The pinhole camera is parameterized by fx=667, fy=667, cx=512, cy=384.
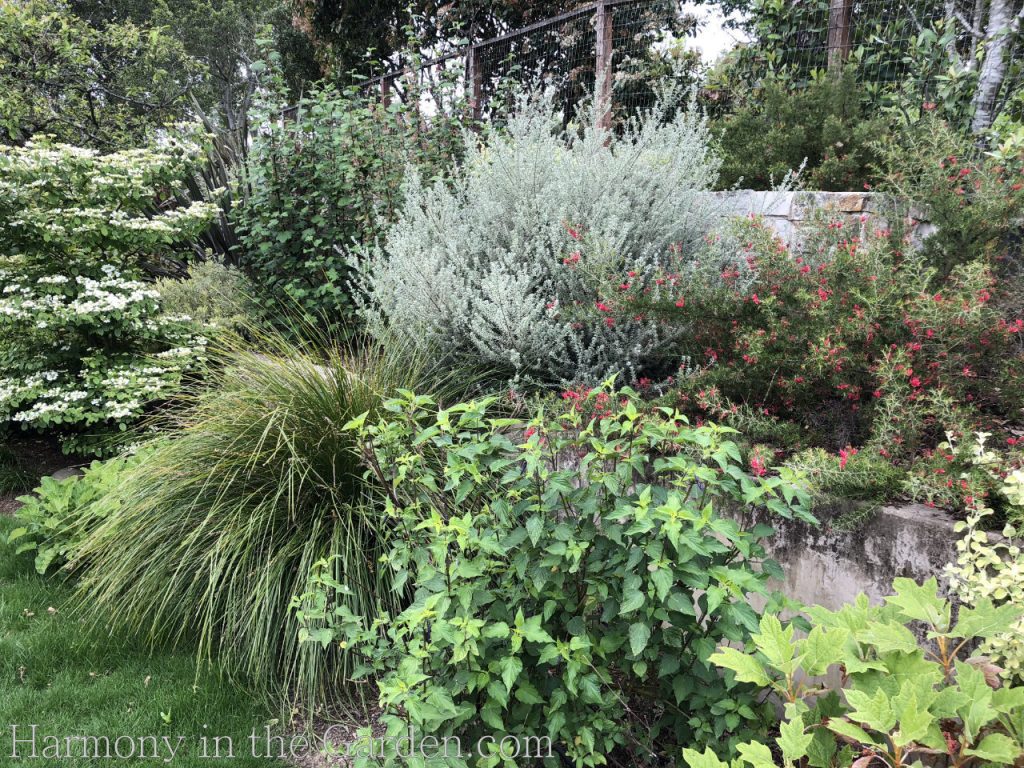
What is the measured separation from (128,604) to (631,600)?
2203mm

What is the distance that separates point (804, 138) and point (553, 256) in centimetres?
228

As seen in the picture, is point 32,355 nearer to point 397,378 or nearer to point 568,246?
point 397,378

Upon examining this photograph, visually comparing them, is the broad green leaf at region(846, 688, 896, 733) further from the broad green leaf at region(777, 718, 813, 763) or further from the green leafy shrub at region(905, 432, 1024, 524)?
the green leafy shrub at region(905, 432, 1024, 524)

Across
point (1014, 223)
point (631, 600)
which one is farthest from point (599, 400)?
point (1014, 223)

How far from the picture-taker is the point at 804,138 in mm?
4598

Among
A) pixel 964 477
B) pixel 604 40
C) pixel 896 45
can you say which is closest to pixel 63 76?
pixel 604 40

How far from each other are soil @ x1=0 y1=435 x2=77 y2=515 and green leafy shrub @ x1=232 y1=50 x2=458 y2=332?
1.85 metres

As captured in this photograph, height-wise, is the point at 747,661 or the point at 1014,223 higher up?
the point at 1014,223

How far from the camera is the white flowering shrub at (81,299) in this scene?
13.6 ft

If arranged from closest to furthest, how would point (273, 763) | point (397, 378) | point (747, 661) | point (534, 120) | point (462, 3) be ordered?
point (747, 661)
point (273, 763)
point (397, 378)
point (534, 120)
point (462, 3)

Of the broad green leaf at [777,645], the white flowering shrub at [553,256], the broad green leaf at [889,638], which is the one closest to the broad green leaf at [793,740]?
the broad green leaf at [777,645]

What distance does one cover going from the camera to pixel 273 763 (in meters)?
2.21

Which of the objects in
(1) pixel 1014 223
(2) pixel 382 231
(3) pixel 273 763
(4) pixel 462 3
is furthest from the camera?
(4) pixel 462 3

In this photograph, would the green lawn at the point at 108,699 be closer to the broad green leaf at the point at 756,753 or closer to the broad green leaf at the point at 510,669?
the broad green leaf at the point at 510,669
